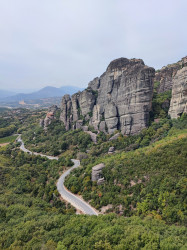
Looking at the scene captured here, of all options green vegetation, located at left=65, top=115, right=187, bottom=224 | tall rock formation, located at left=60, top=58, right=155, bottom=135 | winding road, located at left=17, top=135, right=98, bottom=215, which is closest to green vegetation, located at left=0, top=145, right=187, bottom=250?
winding road, located at left=17, top=135, right=98, bottom=215

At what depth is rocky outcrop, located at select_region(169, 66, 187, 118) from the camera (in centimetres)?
3163

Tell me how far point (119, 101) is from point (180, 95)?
15797 mm

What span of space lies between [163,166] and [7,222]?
73.6ft

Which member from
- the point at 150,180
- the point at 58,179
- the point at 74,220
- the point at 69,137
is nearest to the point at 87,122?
the point at 69,137

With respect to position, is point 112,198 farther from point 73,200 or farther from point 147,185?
point 73,200

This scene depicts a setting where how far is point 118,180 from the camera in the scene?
982 inches

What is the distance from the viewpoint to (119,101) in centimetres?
4325

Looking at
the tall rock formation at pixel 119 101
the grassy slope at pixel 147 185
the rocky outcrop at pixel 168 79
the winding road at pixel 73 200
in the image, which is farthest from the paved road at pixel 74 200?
the rocky outcrop at pixel 168 79

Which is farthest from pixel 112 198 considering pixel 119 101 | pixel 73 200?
pixel 119 101

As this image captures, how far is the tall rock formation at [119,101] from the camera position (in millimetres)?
37156

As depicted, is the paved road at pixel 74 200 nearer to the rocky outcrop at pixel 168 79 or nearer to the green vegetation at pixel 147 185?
the green vegetation at pixel 147 185

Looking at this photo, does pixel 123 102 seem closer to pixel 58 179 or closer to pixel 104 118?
pixel 104 118

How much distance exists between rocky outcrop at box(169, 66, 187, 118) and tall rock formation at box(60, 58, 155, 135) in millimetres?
5562

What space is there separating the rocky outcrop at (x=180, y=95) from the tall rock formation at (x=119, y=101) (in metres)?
5.56
